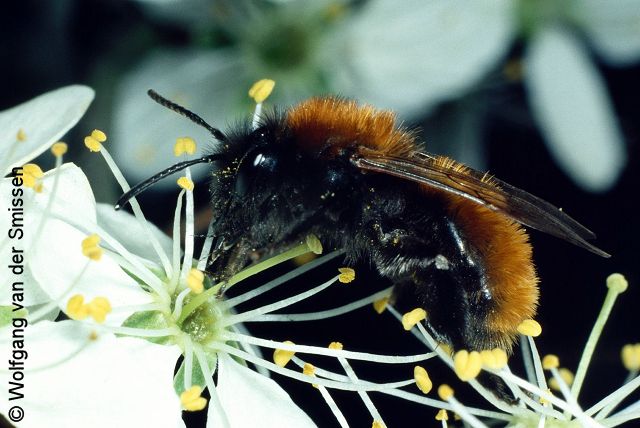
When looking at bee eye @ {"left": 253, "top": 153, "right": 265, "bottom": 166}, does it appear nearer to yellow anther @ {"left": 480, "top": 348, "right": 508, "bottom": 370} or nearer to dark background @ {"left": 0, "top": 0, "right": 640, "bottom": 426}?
yellow anther @ {"left": 480, "top": 348, "right": 508, "bottom": 370}

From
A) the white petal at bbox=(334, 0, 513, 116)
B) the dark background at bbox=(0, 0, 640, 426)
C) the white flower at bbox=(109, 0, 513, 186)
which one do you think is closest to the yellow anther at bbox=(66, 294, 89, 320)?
the dark background at bbox=(0, 0, 640, 426)

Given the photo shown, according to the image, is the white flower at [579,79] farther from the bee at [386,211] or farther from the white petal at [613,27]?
the bee at [386,211]

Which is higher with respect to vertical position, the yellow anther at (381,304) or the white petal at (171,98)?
the white petal at (171,98)

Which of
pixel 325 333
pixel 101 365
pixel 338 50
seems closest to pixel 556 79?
pixel 338 50

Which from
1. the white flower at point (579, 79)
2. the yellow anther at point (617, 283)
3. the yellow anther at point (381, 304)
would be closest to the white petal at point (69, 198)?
the yellow anther at point (381, 304)

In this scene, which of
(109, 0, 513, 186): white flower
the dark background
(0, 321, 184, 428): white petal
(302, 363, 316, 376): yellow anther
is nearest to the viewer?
(0, 321, 184, 428): white petal

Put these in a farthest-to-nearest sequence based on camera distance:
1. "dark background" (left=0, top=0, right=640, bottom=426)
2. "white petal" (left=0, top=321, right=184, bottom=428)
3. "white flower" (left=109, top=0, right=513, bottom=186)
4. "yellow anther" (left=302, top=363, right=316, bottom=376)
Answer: "white flower" (left=109, top=0, right=513, bottom=186), "dark background" (left=0, top=0, right=640, bottom=426), "yellow anther" (left=302, top=363, right=316, bottom=376), "white petal" (left=0, top=321, right=184, bottom=428)
